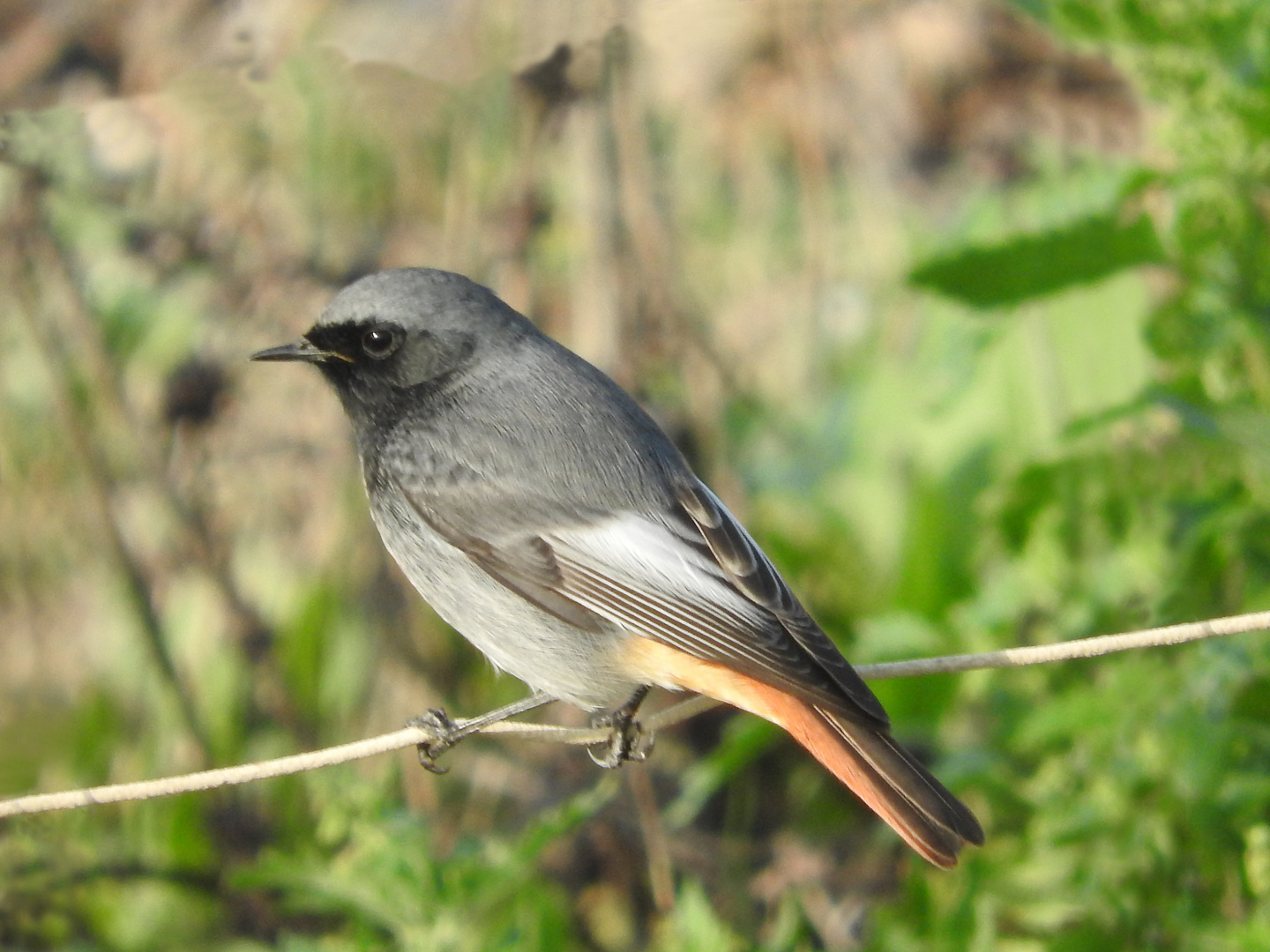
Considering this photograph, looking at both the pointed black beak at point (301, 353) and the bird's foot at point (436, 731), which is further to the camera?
the pointed black beak at point (301, 353)

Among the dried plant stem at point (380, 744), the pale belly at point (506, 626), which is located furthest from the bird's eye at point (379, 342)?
the dried plant stem at point (380, 744)

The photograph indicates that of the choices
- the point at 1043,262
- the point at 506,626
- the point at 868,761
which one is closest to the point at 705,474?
the point at 1043,262

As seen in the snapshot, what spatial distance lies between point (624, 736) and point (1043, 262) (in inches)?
62.9

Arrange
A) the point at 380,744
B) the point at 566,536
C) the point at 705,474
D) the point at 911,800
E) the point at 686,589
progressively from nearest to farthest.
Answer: the point at 380,744 → the point at 911,800 → the point at 686,589 → the point at 566,536 → the point at 705,474

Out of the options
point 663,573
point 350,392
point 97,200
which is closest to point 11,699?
point 97,200

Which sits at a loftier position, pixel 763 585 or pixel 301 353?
pixel 301 353

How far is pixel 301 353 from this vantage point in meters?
3.25

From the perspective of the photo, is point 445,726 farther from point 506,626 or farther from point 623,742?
point 623,742

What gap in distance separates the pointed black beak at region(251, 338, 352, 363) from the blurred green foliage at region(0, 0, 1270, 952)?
996mm

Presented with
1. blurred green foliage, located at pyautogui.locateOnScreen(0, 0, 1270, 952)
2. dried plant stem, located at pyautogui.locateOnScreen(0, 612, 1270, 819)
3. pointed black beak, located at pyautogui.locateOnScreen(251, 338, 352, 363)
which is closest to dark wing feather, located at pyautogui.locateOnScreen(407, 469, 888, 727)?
dried plant stem, located at pyautogui.locateOnScreen(0, 612, 1270, 819)

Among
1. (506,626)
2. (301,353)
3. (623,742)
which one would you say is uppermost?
(301,353)

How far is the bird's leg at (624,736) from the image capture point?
10.4 ft

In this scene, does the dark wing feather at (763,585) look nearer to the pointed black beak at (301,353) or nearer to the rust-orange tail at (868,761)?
the rust-orange tail at (868,761)

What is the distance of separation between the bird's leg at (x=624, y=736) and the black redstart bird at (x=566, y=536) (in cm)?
3
